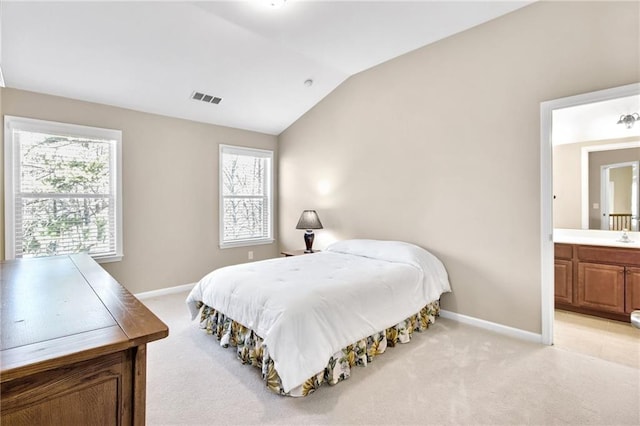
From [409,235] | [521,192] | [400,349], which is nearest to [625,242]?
[521,192]

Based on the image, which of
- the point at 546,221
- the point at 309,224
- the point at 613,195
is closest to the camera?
the point at 546,221

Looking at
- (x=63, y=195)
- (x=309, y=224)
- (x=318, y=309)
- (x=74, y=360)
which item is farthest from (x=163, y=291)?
(x=74, y=360)

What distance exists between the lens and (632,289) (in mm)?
3039

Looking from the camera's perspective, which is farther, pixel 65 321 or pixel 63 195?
pixel 63 195

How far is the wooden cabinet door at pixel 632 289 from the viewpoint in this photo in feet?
9.86

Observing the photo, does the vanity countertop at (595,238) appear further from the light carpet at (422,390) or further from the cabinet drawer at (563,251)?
the light carpet at (422,390)

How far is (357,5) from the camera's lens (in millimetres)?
2811

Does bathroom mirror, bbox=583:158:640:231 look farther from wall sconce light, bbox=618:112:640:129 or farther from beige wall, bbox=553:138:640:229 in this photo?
wall sconce light, bbox=618:112:640:129

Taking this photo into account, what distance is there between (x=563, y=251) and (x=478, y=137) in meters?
1.65

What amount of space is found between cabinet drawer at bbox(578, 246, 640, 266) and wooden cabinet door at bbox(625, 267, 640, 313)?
0.08m

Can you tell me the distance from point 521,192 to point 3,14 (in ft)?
14.9

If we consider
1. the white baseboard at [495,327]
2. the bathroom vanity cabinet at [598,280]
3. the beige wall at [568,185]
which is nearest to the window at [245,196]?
the white baseboard at [495,327]

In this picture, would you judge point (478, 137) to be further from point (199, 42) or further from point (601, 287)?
point (199, 42)

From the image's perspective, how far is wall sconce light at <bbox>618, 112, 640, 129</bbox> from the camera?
3.17 metres
